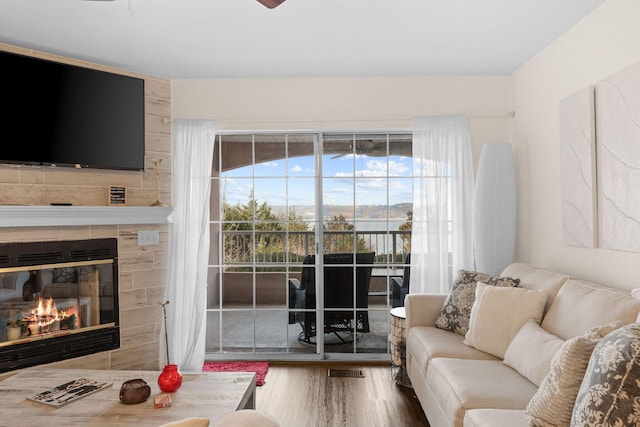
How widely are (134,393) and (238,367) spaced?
173 cm

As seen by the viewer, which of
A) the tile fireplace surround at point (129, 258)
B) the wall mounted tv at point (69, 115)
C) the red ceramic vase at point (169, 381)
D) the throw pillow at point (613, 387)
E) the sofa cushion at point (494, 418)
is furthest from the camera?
the tile fireplace surround at point (129, 258)

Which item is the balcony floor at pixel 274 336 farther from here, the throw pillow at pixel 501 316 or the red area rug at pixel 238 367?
the throw pillow at pixel 501 316

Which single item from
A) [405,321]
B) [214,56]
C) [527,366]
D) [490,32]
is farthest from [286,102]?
[527,366]

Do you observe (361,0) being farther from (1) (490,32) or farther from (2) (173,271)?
(2) (173,271)

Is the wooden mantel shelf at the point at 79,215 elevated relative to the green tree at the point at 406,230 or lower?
elevated

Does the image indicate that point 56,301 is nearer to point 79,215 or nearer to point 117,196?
point 79,215

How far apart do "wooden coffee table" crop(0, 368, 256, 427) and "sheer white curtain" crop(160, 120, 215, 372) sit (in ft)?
4.07

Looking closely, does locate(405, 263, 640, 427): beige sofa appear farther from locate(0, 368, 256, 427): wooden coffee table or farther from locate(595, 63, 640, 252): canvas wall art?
locate(0, 368, 256, 427): wooden coffee table

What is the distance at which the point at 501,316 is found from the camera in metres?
2.55

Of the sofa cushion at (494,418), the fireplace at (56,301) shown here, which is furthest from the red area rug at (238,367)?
the sofa cushion at (494,418)

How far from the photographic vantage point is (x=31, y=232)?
3.16 metres

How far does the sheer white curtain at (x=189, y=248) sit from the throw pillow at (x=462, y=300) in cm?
208

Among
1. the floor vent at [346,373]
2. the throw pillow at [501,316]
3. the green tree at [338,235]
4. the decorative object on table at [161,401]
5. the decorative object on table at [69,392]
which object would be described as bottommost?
the floor vent at [346,373]

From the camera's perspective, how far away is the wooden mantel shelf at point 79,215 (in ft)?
9.78
